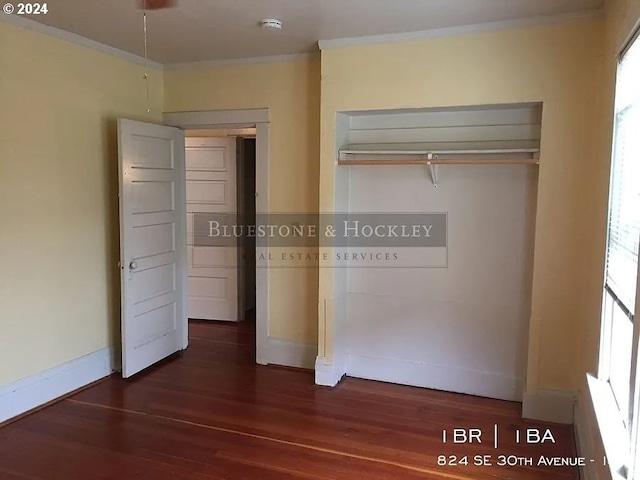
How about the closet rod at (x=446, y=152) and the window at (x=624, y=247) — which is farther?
the closet rod at (x=446, y=152)

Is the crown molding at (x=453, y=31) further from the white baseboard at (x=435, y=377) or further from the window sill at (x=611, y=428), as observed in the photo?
the white baseboard at (x=435, y=377)

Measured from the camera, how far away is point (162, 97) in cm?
450

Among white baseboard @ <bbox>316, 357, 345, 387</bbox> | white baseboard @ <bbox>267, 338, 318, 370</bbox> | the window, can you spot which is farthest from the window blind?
white baseboard @ <bbox>267, 338, 318, 370</bbox>

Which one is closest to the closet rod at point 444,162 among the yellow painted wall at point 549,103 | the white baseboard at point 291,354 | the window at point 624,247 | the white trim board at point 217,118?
the yellow painted wall at point 549,103

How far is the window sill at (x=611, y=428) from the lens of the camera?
1761 millimetres

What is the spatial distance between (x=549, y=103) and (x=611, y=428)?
6.49 feet

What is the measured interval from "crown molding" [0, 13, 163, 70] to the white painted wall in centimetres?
202

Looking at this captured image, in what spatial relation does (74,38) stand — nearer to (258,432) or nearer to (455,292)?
(258,432)

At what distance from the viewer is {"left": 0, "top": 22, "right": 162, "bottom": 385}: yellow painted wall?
3.20 metres

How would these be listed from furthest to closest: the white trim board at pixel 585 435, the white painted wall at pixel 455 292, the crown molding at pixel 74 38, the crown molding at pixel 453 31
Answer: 1. the white painted wall at pixel 455 292
2. the crown molding at pixel 74 38
3. the crown molding at pixel 453 31
4. the white trim board at pixel 585 435

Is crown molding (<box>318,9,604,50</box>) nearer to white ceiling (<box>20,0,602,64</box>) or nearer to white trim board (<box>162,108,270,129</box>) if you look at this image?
white ceiling (<box>20,0,602,64</box>)

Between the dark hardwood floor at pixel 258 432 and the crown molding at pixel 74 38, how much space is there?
2529mm

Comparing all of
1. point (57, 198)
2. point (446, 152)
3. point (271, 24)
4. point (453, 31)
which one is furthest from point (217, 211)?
point (453, 31)

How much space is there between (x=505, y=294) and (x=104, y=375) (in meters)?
3.14
